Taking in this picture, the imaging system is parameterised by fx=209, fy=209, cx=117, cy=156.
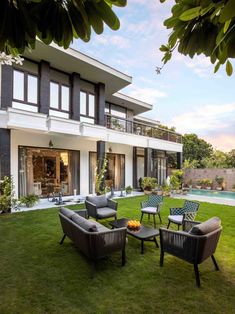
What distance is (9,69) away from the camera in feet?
29.9

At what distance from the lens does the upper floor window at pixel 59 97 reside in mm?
10961

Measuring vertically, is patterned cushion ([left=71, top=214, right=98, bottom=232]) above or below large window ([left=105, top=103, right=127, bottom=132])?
below

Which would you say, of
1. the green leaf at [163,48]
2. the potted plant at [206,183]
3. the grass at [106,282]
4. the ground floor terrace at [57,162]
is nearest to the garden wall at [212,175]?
the potted plant at [206,183]

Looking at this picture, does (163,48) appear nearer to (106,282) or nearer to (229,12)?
(229,12)

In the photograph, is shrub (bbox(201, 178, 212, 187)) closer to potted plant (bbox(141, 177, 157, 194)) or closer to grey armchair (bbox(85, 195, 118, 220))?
potted plant (bbox(141, 177, 157, 194))

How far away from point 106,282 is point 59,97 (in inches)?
383

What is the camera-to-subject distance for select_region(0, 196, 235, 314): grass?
3074mm

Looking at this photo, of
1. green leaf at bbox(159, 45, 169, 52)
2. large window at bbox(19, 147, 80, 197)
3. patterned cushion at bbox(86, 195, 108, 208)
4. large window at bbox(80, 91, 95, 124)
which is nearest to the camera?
green leaf at bbox(159, 45, 169, 52)

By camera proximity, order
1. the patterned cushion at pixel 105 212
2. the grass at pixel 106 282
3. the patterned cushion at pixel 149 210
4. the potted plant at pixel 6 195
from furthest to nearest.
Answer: the potted plant at pixel 6 195
the patterned cushion at pixel 149 210
the patterned cushion at pixel 105 212
the grass at pixel 106 282

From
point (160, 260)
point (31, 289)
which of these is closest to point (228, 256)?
point (160, 260)

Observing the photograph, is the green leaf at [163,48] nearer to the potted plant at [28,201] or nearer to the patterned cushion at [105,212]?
the patterned cushion at [105,212]

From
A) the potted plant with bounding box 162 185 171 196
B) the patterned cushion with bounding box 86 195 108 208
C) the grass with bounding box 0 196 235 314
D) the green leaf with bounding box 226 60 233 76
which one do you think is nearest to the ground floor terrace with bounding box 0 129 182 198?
the potted plant with bounding box 162 185 171 196

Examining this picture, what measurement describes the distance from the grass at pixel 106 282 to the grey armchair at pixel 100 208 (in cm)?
159

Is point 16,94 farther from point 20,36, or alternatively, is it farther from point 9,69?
point 20,36
